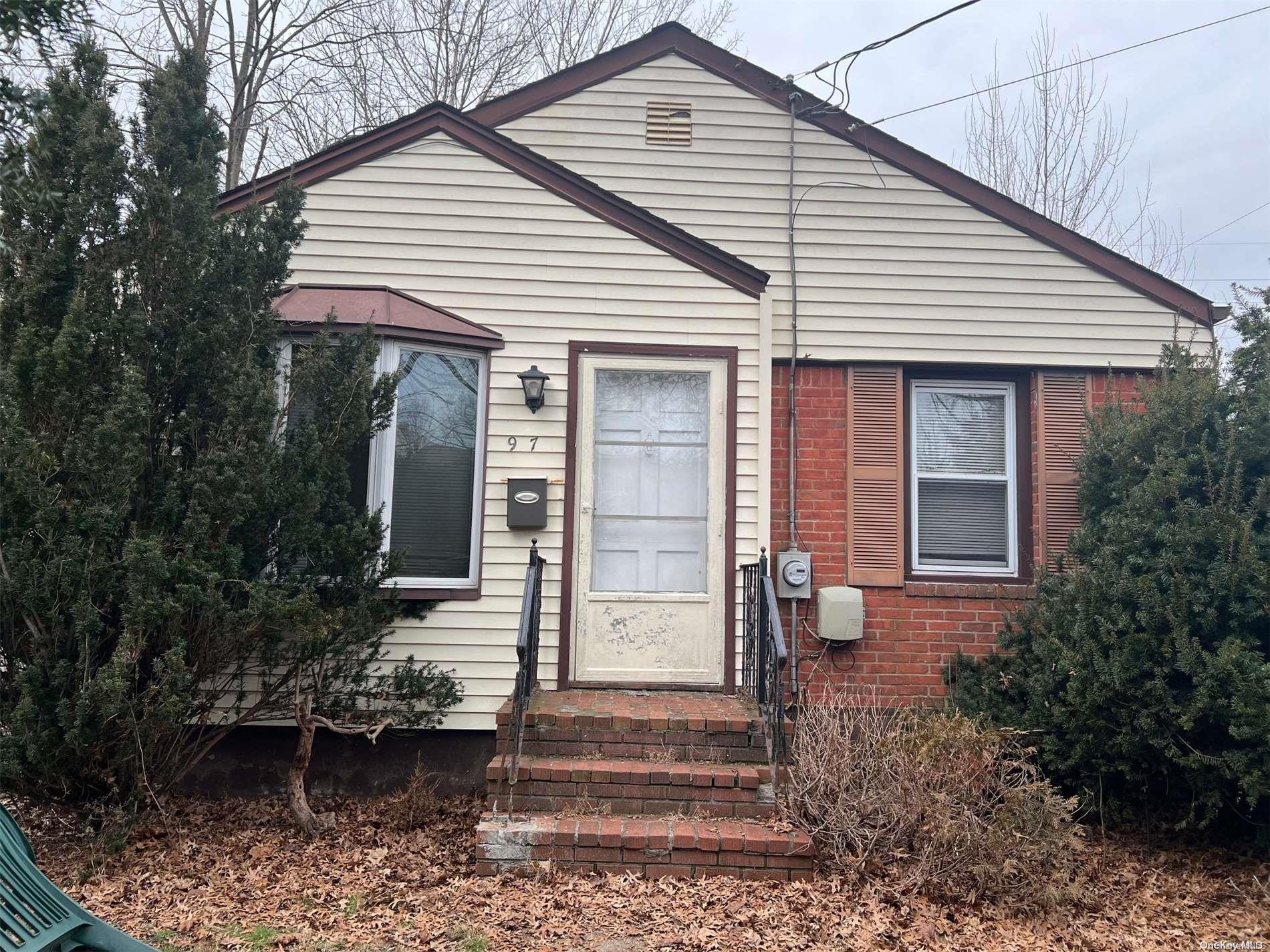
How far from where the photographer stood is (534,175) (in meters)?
5.84

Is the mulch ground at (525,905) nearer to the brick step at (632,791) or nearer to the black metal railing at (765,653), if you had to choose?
the brick step at (632,791)

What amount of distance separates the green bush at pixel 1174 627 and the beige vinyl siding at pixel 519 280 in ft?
6.39

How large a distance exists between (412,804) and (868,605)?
3.28m

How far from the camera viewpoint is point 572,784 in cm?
440

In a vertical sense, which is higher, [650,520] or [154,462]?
[154,462]

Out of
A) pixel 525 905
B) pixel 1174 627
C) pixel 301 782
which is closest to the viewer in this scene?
pixel 525 905

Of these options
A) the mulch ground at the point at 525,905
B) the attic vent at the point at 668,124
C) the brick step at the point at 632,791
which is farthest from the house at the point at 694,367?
the mulch ground at the point at 525,905

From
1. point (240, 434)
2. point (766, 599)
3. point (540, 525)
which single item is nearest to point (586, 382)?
point (540, 525)

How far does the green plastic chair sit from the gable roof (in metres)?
3.26

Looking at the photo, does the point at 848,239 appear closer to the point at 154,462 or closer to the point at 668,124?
the point at 668,124

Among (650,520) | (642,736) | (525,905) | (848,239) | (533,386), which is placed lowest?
(525,905)

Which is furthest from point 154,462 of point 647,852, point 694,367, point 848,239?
point 848,239

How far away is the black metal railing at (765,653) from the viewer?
182 inches

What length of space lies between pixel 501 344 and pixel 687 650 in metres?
2.33
